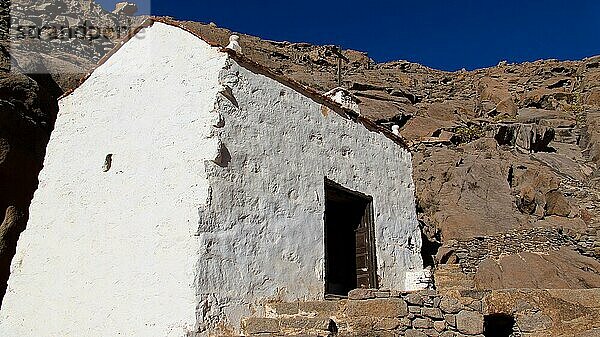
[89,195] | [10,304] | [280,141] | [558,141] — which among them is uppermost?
[558,141]

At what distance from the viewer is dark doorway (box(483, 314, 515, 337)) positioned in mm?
5636

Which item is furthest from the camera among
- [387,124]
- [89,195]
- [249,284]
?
[387,124]

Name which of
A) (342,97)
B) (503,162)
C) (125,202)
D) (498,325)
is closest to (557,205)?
(503,162)

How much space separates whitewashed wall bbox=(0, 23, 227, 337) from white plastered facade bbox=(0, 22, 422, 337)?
Result: 2 cm

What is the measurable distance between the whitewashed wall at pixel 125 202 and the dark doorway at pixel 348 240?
2.42 m

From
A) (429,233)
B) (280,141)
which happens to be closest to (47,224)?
(280,141)

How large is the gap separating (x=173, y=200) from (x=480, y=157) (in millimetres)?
14657

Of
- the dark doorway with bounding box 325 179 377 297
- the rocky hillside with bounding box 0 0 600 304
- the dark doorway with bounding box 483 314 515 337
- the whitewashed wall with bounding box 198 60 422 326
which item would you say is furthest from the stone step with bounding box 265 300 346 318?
the rocky hillside with bounding box 0 0 600 304

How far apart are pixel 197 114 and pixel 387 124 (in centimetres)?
1853

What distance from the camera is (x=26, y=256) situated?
708 centimetres

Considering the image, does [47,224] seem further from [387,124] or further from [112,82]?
[387,124]

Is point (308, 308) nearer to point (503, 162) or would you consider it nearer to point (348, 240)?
point (348, 240)

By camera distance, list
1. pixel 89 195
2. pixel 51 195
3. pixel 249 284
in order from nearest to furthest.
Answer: pixel 249 284 < pixel 89 195 < pixel 51 195

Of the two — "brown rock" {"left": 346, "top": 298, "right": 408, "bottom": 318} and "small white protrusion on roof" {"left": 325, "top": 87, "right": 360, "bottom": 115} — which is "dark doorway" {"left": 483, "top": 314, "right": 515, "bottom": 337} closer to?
"brown rock" {"left": 346, "top": 298, "right": 408, "bottom": 318}
